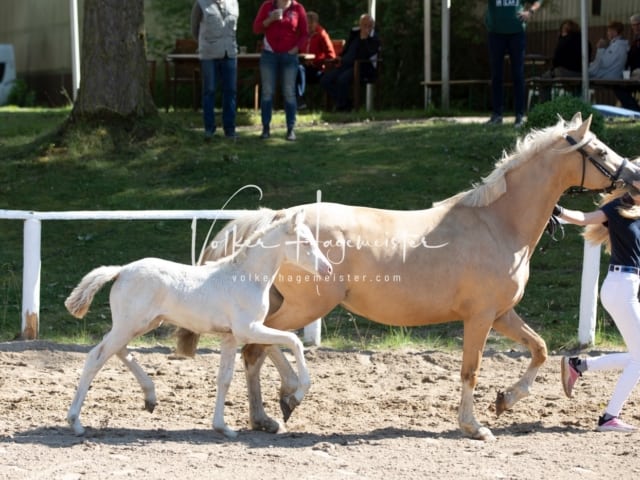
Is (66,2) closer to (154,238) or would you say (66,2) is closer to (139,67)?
(139,67)

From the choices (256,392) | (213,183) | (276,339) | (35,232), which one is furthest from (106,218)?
(213,183)

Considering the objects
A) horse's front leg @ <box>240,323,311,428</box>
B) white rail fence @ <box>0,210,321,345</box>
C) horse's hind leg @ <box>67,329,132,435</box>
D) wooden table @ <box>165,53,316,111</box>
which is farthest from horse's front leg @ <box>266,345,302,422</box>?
wooden table @ <box>165,53,316,111</box>

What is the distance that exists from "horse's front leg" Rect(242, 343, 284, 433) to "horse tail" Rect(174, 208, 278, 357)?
13.3 inches

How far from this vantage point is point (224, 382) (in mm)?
6602

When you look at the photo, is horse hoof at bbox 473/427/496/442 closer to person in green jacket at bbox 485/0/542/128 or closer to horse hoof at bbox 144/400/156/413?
horse hoof at bbox 144/400/156/413

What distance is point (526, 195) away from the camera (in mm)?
7098

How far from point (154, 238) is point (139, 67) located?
9.61 ft

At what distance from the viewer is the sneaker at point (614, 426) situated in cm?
681

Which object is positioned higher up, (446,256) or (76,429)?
(446,256)

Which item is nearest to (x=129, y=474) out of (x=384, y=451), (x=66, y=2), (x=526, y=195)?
(x=384, y=451)

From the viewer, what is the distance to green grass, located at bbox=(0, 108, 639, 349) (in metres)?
10.6

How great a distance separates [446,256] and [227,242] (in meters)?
1.33

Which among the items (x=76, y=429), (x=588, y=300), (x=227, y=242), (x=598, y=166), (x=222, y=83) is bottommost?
(x=76, y=429)

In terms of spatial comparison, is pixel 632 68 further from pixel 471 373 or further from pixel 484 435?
pixel 484 435
